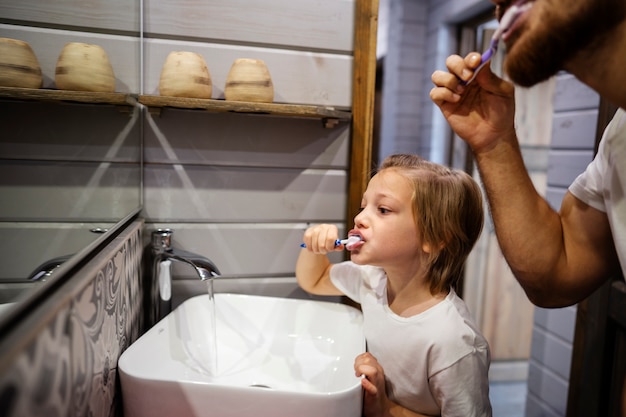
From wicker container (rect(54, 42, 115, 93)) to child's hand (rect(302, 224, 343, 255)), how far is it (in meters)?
0.56

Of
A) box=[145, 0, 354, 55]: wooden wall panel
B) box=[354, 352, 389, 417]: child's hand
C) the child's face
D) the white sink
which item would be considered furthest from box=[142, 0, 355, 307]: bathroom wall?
box=[354, 352, 389, 417]: child's hand

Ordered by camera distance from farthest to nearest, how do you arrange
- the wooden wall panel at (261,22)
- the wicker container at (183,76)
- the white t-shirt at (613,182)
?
the wooden wall panel at (261,22) < the wicker container at (183,76) < the white t-shirt at (613,182)

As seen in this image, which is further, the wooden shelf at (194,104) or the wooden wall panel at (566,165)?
the wooden wall panel at (566,165)

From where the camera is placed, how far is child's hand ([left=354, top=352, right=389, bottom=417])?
875 mm

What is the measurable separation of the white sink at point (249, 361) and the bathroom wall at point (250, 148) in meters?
0.11

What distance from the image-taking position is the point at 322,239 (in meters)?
1.01

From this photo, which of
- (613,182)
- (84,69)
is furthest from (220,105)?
(613,182)

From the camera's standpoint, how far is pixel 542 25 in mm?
614

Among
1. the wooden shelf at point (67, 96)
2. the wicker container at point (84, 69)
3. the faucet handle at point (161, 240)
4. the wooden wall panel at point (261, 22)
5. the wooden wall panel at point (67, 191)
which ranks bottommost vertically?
the faucet handle at point (161, 240)

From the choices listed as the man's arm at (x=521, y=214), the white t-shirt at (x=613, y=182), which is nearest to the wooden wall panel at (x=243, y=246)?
the man's arm at (x=521, y=214)

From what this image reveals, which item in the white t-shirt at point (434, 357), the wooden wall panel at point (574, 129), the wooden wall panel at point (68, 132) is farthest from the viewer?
the wooden wall panel at point (574, 129)

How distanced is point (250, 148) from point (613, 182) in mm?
827

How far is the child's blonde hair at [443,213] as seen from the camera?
97 cm

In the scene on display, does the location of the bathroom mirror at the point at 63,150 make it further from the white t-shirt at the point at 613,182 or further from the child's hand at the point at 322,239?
the white t-shirt at the point at 613,182
